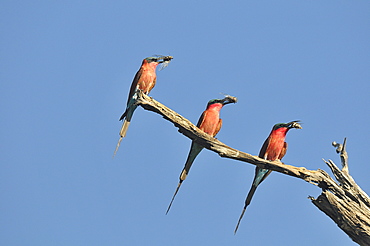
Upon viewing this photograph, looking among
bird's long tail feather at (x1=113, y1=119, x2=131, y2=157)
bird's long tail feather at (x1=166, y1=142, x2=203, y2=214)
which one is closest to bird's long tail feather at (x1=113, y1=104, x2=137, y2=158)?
bird's long tail feather at (x1=113, y1=119, x2=131, y2=157)

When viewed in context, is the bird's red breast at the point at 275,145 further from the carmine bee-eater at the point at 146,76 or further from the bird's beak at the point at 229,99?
the carmine bee-eater at the point at 146,76

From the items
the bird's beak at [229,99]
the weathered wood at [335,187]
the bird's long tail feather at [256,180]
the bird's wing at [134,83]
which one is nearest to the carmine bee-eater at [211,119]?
the bird's beak at [229,99]

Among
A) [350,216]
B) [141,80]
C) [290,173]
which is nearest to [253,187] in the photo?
[290,173]

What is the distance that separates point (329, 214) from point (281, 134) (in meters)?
1.91

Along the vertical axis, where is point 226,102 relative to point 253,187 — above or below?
above

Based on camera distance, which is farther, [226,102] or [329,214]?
[226,102]

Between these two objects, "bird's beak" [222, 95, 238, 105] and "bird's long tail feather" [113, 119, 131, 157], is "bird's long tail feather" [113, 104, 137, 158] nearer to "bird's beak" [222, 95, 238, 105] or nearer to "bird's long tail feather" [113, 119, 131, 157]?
"bird's long tail feather" [113, 119, 131, 157]

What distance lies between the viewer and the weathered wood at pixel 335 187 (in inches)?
243

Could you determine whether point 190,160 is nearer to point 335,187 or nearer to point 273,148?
point 273,148

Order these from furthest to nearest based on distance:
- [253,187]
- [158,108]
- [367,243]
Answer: [253,187] → [158,108] → [367,243]

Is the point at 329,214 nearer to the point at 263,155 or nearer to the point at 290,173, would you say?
the point at 290,173

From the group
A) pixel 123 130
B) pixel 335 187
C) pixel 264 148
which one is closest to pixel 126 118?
pixel 123 130

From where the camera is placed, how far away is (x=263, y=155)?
7.97 metres

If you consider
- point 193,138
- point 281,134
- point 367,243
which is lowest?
point 367,243
